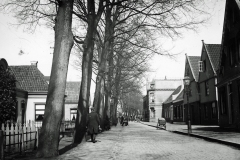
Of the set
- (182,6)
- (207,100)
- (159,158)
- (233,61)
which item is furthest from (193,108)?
(159,158)

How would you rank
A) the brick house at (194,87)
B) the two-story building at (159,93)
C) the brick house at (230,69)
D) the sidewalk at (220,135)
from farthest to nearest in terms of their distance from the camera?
the two-story building at (159,93) → the brick house at (194,87) → the brick house at (230,69) → the sidewalk at (220,135)

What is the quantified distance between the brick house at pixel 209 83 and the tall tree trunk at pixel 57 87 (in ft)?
81.0

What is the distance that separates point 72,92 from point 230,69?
36.3 meters

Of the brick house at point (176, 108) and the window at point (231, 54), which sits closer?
the window at point (231, 54)

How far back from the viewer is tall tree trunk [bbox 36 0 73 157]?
28.3 feet

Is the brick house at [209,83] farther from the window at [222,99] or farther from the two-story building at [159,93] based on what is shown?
the two-story building at [159,93]

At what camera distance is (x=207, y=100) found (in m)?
33.8

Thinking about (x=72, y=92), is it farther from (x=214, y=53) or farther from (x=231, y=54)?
Result: (x=231, y=54)

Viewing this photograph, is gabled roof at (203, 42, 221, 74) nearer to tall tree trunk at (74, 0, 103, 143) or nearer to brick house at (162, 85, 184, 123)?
brick house at (162, 85, 184, 123)

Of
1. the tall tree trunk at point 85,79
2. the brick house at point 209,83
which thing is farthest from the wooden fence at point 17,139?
the brick house at point 209,83

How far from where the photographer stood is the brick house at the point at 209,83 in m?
31.7

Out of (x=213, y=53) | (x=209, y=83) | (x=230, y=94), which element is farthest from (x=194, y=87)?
(x=230, y=94)

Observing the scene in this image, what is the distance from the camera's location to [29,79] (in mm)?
33281

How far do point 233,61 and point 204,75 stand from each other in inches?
552
